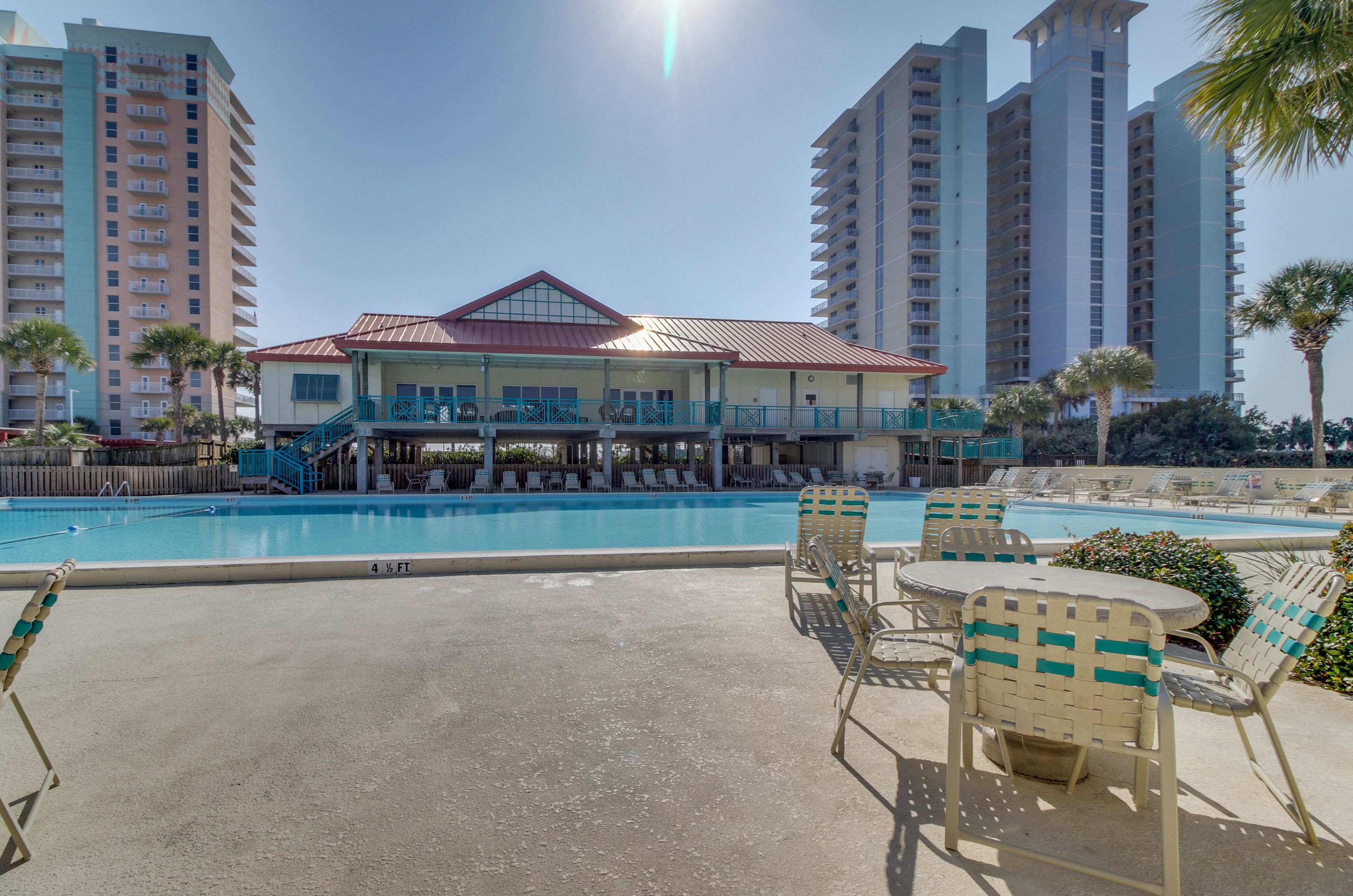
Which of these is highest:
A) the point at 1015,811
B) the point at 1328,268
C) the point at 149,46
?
the point at 149,46

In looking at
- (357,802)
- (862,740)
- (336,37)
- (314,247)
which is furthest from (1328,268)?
(314,247)

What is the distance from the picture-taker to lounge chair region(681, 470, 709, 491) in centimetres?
2238

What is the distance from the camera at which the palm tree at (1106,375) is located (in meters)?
29.4

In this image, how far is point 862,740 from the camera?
10.1 ft

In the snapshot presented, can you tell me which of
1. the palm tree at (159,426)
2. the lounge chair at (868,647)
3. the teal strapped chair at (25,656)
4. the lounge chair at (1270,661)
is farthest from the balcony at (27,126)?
the lounge chair at (1270,661)

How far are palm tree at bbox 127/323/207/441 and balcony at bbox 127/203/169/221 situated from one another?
107 ft

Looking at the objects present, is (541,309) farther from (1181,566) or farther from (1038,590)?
(1038,590)

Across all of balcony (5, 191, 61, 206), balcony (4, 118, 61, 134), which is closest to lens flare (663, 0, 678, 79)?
balcony (5, 191, 61, 206)

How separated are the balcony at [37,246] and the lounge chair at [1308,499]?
249ft

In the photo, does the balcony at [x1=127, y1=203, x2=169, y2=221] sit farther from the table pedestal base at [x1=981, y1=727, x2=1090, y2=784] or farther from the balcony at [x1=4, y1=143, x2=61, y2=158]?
the table pedestal base at [x1=981, y1=727, x2=1090, y2=784]

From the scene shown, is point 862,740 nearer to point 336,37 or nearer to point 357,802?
point 357,802

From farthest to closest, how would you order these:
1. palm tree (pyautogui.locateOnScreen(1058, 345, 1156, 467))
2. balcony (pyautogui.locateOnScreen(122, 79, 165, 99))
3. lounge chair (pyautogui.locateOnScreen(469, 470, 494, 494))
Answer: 1. balcony (pyautogui.locateOnScreen(122, 79, 165, 99))
2. palm tree (pyautogui.locateOnScreen(1058, 345, 1156, 467))
3. lounge chair (pyautogui.locateOnScreen(469, 470, 494, 494))

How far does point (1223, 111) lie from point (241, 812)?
23.3ft

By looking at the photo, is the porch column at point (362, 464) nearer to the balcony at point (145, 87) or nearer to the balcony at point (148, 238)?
the balcony at point (148, 238)
